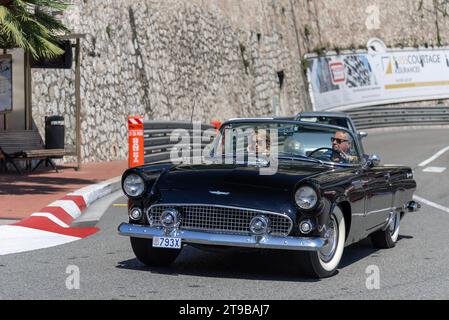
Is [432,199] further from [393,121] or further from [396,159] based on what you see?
[393,121]

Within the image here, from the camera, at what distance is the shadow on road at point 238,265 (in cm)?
762

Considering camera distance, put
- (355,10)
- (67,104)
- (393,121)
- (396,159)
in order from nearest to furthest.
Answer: (67,104)
(396,159)
(393,121)
(355,10)

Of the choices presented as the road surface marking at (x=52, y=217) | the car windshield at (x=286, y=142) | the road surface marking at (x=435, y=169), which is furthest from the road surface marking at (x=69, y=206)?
the road surface marking at (x=435, y=169)

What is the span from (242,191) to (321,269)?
92 centimetres

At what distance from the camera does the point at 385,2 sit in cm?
5062

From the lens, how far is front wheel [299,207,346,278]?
7395 millimetres

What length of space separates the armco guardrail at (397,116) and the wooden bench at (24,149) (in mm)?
23171

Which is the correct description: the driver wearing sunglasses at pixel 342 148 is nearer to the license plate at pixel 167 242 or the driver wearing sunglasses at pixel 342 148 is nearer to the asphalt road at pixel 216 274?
the asphalt road at pixel 216 274

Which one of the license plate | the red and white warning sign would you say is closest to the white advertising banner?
the red and white warning sign

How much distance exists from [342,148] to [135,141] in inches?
387

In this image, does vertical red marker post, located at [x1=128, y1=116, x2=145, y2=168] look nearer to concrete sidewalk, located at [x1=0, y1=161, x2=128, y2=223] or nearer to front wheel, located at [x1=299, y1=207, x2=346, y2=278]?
concrete sidewalk, located at [x1=0, y1=161, x2=128, y2=223]

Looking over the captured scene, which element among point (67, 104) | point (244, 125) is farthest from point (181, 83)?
point (244, 125)

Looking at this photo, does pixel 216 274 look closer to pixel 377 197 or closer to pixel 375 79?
pixel 377 197

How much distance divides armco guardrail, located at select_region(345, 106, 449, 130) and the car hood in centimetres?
3332
